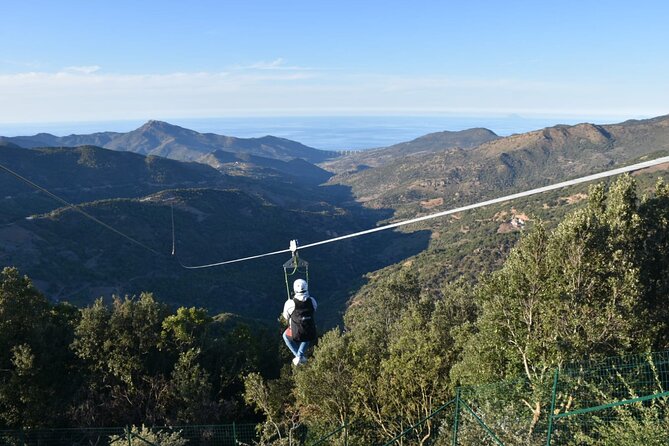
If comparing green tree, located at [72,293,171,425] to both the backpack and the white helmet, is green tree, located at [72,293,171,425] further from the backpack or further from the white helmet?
the white helmet

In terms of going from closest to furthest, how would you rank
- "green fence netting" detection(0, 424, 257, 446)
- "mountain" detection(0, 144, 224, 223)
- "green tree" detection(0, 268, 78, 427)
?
"green fence netting" detection(0, 424, 257, 446), "green tree" detection(0, 268, 78, 427), "mountain" detection(0, 144, 224, 223)

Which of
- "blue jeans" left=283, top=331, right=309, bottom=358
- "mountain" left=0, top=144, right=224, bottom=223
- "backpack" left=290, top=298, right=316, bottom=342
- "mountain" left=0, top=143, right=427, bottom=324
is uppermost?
"mountain" left=0, top=144, right=224, bottom=223

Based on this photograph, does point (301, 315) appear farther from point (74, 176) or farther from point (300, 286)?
point (74, 176)

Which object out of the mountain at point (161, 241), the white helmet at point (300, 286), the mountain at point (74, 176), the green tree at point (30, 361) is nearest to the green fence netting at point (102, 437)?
the green tree at point (30, 361)

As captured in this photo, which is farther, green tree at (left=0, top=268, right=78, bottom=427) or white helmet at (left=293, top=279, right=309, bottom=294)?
green tree at (left=0, top=268, right=78, bottom=427)

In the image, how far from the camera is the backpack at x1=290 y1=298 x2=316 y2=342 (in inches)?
452

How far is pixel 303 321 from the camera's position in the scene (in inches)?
455

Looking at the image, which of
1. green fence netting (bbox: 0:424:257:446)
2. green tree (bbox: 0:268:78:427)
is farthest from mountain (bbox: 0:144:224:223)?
green fence netting (bbox: 0:424:257:446)

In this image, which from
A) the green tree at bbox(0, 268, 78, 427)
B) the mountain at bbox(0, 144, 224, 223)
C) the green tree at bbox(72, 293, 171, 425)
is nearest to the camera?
the green tree at bbox(0, 268, 78, 427)

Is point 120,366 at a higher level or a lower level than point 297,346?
lower

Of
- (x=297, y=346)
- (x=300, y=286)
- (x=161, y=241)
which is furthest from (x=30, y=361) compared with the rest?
(x=161, y=241)

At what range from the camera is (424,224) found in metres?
164

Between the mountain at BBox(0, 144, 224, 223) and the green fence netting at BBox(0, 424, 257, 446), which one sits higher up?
the mountain at BBox(0, 144, 224, 223)

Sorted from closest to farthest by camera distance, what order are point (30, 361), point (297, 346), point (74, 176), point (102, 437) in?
point (297, 346)
point (102, 437)
point (30, 361)
point (74, 176)
